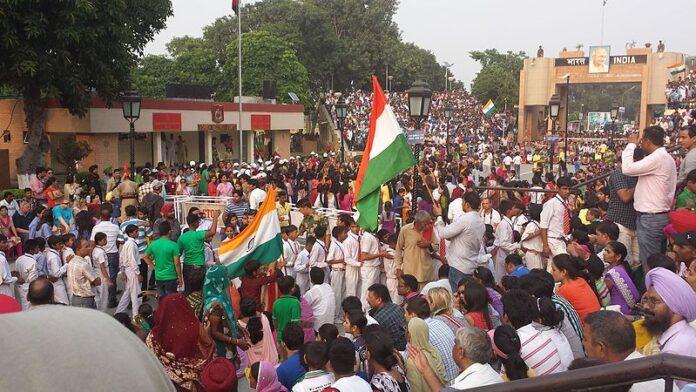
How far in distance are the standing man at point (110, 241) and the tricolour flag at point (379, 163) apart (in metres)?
4.00

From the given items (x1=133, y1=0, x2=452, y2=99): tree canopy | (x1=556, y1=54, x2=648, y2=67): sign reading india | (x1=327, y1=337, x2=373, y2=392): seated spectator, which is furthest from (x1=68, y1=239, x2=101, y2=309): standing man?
(x1=556, y1=54, x2=648, y2=67): sign reading india

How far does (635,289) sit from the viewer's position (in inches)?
240

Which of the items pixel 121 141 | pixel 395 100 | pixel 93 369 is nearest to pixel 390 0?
pixel 395 100

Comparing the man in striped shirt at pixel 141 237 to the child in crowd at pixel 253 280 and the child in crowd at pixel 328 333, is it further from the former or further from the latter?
the child in crowd at pixel 328 333

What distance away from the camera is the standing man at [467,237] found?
788 centimetres

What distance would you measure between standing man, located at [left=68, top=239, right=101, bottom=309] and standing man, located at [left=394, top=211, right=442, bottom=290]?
387cm

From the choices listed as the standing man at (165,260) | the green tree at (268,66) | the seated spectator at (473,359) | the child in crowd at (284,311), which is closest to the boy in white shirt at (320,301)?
the child in crowd at (284,311)

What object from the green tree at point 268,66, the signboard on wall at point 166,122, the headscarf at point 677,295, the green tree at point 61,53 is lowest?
the headscarf at point 677,295

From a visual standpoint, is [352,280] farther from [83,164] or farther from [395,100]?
[395,100]

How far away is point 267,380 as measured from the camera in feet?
16.7

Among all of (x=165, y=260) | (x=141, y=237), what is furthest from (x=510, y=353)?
(x=141, y=237)

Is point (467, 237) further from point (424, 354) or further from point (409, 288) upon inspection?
point (424, 354)

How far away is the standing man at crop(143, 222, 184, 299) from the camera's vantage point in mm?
8938

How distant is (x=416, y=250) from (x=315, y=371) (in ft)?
13.0
